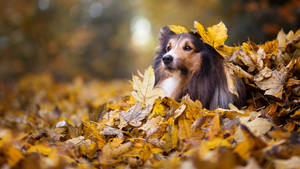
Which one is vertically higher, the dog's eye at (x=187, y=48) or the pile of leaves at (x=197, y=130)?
the dog's eye at (x=187, y=48)

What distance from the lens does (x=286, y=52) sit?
1.52 m

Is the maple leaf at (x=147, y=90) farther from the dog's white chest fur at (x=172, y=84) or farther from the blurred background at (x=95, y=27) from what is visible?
the blurred background at (x=95, y=27)

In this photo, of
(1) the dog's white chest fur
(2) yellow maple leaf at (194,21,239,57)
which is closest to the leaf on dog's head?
(2) yellow maple leaf at (194,21,239,57)

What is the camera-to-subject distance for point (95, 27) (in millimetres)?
13406

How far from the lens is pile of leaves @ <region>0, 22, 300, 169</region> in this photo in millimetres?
911

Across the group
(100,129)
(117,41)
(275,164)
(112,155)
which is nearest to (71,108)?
(100,129)

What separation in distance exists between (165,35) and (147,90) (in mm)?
469

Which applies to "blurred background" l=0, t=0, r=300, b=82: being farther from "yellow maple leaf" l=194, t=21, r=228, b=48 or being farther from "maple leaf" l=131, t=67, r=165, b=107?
"maple leaf" l=131, t=67, r=165, b=107

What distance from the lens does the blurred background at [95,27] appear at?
209 inches

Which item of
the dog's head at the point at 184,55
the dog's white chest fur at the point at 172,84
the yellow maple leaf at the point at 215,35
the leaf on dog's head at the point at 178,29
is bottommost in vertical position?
the dog's white chest fur at the point at 172,84

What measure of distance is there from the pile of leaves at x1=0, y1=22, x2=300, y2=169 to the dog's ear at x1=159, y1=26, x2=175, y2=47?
0.14m

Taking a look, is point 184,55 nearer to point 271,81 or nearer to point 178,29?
point 178,29

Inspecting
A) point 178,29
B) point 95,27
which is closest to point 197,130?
point 178,29

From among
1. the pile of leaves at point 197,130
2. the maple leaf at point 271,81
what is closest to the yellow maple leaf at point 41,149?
the pile of leaves at point 197,130
